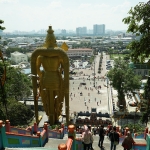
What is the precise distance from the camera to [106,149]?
9961 mm

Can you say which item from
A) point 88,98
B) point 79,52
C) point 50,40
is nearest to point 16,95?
point 88,98

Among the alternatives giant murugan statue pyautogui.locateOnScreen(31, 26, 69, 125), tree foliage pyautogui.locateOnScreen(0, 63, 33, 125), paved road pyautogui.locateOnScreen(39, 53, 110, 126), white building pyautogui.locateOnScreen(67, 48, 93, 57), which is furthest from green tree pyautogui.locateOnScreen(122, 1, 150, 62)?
white building pyautogui.locateOnScreen(67, 48, 93, 57)

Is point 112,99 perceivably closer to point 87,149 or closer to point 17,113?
point 17,113

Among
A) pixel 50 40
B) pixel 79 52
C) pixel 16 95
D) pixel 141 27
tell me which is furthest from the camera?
pixel 79 52

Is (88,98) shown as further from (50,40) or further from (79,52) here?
(79,52)

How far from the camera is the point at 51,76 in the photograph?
1370 centimetres

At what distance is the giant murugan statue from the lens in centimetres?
1328

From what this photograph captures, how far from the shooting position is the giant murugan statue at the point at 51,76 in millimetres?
13281

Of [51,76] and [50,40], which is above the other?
[50,40]

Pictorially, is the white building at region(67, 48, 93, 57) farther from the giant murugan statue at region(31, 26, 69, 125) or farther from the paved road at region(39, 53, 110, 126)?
the giant murugan statue at region(31, 26, 69, 125)

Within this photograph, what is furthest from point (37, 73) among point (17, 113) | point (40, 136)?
point (17, 113)

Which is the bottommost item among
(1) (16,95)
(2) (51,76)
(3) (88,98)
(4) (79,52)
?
(3) (88,98)

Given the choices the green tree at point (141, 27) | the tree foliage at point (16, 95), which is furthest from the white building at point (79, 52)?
the green tree at point (141, 27)

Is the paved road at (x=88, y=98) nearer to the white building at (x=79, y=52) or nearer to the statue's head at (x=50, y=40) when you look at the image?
the statue's head at (x=50, y=40)
